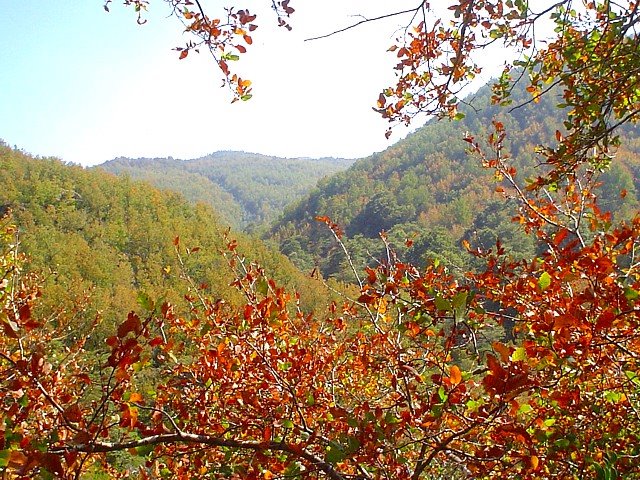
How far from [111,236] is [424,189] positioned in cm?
4762

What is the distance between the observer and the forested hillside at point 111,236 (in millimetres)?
39469

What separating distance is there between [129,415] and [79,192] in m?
63.5

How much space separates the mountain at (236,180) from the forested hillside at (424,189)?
44.8 m

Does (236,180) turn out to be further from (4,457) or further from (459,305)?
(4,457)

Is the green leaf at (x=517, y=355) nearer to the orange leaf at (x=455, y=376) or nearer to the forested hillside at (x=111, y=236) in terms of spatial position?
the orange leaf at (x=455, y=376)

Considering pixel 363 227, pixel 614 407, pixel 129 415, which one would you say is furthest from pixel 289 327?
pixel 363 227

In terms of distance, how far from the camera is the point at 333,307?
390cm

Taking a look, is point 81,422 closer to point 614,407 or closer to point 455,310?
point 455,310

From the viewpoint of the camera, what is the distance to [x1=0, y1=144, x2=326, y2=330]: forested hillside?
129ft

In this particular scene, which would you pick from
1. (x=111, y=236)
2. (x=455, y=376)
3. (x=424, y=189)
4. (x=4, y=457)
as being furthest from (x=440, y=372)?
(x=424, y=189)

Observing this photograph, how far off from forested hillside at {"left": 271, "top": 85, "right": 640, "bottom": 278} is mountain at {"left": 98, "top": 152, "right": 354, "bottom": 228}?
147 feet

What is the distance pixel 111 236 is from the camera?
51.1 metres

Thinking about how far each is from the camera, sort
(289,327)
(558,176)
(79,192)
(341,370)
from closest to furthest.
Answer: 1. (558,176)
2. (289,327)
3. (341,370)
4. (79,192)

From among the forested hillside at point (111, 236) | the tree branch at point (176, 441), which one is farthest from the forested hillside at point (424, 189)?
the tree branch at point (176, 441)
